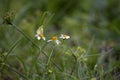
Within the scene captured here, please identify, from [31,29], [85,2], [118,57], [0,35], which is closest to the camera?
[118,57]

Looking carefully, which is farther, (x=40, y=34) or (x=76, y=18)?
(x=76, y=18)

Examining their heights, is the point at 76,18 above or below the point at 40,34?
above

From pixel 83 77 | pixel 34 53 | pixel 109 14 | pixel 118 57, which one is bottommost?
pixel 83 77

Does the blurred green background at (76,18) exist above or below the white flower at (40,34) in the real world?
above

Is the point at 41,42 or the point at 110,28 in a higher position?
the point at 110,28

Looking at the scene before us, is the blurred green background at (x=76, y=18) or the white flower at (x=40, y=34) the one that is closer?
the white flower at (x=40, y=34)

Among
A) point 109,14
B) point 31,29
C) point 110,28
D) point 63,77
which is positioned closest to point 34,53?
point 63,77

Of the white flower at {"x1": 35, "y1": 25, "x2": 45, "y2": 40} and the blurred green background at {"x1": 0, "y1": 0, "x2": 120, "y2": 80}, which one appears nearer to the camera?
the white flower at {"x1": 35, "y1": 25, "x2": 45, "y2": 40}

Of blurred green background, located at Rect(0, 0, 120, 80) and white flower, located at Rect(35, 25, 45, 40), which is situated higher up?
blurred green background, located at Rect(0, 0, 120, 80)

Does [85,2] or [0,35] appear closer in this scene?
[0,35]

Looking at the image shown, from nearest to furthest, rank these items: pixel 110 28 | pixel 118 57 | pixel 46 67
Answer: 1. pixel 46 67
2. pixel 118 57
3. pixel 110 28

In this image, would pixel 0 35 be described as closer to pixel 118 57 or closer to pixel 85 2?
pixel 118 57
